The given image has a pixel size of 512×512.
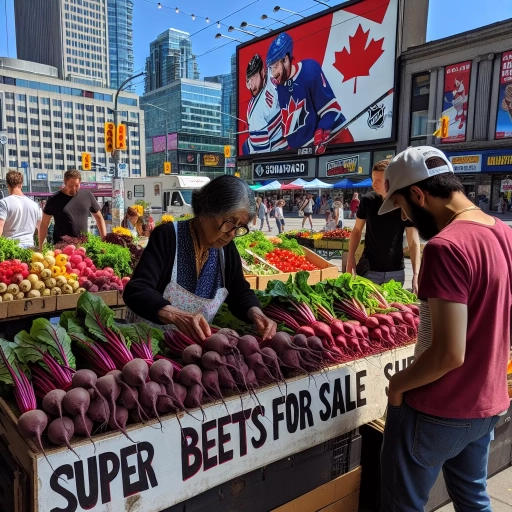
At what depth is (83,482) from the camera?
61.6 inches

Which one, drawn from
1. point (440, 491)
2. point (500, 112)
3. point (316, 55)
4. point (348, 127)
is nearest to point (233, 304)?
point (440, 491)

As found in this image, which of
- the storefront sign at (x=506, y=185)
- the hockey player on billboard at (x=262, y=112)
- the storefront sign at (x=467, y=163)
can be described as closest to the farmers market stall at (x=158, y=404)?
the storefront sign at (x=467, y=163)

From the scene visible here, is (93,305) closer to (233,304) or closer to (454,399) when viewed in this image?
(233,304)

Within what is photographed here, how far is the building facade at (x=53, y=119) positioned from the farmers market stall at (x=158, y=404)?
10040 centimetres

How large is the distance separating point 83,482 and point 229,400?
639 mm

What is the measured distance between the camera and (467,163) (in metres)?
28.3

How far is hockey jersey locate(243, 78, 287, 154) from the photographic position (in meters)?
39.7

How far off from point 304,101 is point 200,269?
3711 centimetres

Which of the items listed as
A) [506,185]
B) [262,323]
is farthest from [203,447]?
[506,185]

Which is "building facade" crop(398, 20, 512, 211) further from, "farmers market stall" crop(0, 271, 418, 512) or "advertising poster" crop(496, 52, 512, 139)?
"farmers market stall" crop(0, 271, 418, 512)

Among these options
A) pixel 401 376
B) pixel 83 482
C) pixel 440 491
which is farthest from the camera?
pixel 440 491

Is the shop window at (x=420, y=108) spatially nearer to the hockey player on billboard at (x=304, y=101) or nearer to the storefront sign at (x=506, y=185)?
the hockey player on billboard at (x=304, y=101)

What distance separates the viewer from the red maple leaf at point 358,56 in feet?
106

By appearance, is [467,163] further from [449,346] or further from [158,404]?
[158,404]
